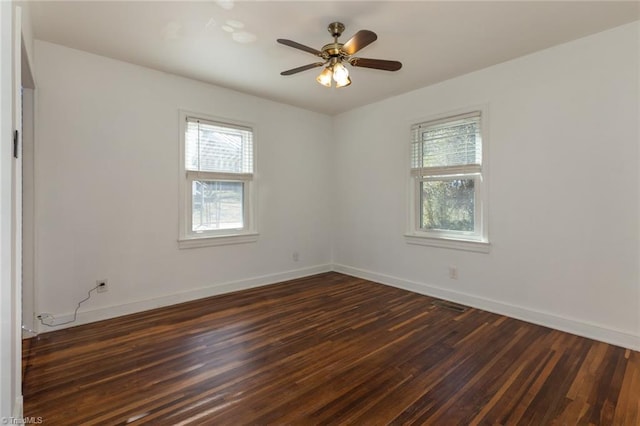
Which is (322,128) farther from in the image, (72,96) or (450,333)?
(450,333)

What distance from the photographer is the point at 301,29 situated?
257cm

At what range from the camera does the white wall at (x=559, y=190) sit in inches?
100

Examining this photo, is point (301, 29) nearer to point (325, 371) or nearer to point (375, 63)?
point (375, 63)

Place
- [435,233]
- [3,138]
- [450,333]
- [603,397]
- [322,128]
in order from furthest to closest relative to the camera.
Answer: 1. [322,128]
2. [435,233]
3. [450,333]
4. [603,397]
5. [3,138]

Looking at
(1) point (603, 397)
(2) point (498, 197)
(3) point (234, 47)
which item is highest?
(3) point (234, 47)

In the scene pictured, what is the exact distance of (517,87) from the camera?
10.2ft

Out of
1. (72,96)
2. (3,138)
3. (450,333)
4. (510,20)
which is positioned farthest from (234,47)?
(450,333)

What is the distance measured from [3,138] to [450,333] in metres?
3.14

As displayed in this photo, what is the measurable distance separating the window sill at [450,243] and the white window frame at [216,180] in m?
Answer: 2.09

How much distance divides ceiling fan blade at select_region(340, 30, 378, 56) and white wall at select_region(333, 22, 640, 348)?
5.98 ft

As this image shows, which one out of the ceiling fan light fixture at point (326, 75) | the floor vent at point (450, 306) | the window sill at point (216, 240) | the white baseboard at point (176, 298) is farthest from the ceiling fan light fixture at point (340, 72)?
the white baseboard at point (176, 298)

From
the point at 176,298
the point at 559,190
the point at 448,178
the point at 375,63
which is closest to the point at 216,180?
the point at 176,298

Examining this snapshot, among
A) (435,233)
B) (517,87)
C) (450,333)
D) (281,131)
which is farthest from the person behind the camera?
(281,131)

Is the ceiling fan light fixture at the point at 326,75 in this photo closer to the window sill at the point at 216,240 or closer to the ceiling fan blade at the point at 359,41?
the ceiling fan blade at the point at 359,41
